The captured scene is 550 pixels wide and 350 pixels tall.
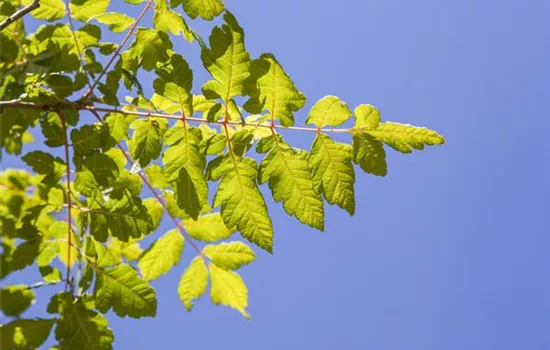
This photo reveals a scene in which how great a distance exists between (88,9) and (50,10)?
0.49ft

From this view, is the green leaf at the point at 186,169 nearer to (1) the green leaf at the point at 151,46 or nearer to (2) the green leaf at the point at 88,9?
(1) the green leaf at the point at 151,46

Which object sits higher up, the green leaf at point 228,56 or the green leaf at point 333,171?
the green leaf at point 228,56

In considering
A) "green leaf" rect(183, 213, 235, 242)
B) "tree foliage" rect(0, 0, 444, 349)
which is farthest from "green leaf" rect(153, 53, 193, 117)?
"green leaf" rect(183, 213, 235, 242)

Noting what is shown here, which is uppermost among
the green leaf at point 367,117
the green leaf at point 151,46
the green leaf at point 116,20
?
the green leaf at point 116,20

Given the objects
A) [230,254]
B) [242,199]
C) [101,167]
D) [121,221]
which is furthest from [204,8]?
[230,254]

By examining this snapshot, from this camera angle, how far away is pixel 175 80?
178 cm

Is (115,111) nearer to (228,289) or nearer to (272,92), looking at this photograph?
(272,92)

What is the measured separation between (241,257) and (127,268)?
543 millimetres

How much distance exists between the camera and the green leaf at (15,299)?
2.08m

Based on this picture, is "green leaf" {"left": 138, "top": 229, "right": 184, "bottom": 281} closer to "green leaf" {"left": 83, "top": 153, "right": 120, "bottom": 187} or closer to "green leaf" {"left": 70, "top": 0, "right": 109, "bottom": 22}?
"green leaf" {"left": 83, "top": 153, "right": 120, "bottom": 187}

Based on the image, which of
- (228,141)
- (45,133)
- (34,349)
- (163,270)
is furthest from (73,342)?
(228,141)

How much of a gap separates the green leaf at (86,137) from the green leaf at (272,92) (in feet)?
1.83

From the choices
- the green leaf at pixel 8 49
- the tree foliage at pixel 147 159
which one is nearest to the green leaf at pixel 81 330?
the tree foliage at pixel 147 159

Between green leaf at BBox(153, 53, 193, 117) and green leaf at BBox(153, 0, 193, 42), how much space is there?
206 mm
